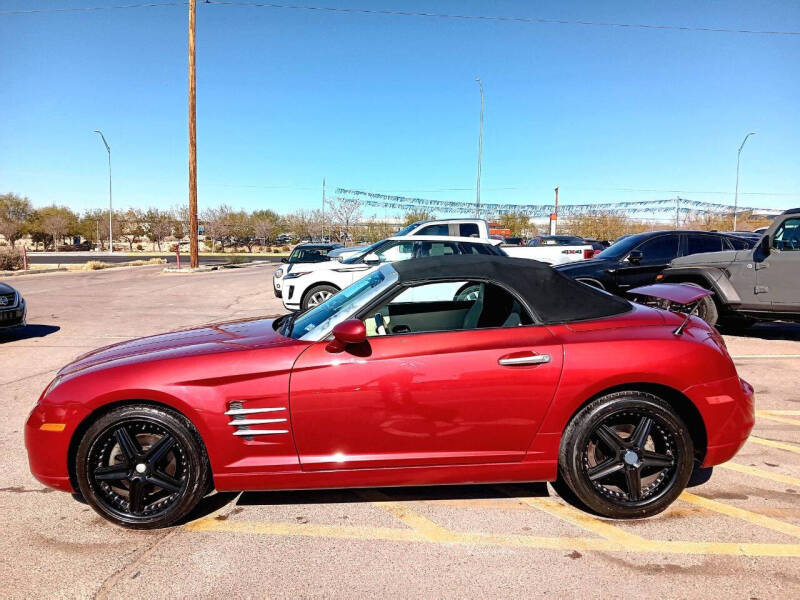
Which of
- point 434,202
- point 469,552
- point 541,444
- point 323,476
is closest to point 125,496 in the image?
point 323,476

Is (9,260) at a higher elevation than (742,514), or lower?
higher

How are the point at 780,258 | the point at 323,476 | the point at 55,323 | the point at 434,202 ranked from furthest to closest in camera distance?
the point at 434,202 < the point at 55,323 < the point at 780,258 < the point at 323,476

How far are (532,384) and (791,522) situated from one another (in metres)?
1.73

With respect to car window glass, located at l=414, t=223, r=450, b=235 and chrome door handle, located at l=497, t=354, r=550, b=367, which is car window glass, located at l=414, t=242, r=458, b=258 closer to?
car window glass, located at l=414, t=223, r=450, b=235

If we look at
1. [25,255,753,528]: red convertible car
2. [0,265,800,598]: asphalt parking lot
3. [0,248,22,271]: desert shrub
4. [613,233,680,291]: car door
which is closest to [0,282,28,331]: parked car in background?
[0,265,800,598]: asphalt parking lot

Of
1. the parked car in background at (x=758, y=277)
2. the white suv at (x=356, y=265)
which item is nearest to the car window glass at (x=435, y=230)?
the white suv at (x=356, y=265)

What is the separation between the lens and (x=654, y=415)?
9.37ft

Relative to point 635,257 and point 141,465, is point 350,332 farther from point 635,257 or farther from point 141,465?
point 635,257

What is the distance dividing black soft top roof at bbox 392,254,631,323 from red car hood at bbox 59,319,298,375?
97 centimetres

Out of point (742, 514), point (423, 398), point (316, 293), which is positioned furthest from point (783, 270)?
point (316, 293)

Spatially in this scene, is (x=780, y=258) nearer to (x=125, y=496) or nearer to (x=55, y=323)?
(x=125, y=496)

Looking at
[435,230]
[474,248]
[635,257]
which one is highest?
[435,230]

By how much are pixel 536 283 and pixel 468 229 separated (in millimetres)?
8870

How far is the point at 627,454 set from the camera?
287cm
